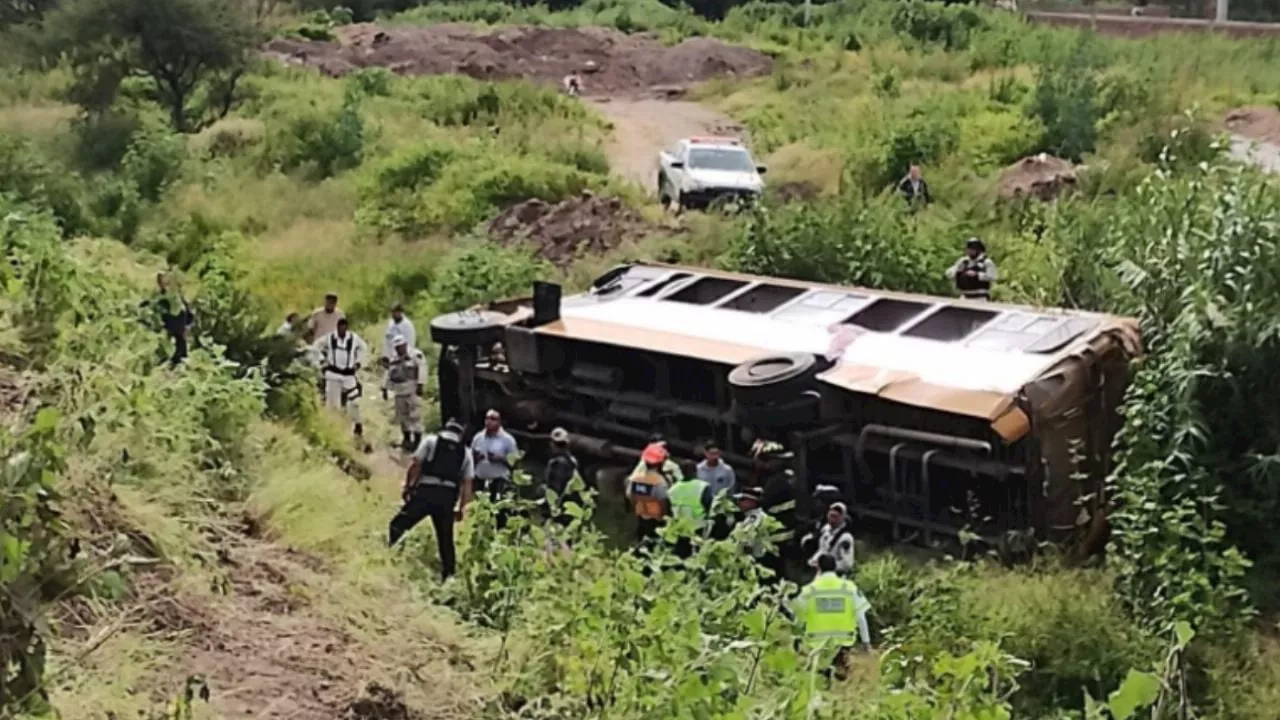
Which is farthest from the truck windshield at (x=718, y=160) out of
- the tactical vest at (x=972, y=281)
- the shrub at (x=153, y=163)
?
the tactical vest at (x=972, y=281)

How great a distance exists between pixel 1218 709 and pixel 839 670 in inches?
87.4

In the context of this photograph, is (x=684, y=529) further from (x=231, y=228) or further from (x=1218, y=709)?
(x=231, y=228)

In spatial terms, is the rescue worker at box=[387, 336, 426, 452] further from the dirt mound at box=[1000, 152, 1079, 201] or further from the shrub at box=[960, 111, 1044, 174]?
the shrub at box=[960, 111, 1044, 174]

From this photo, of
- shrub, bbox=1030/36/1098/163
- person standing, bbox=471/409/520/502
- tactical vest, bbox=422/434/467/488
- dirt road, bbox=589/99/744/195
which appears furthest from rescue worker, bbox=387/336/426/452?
shrub, bbox=1030/36/1098/163

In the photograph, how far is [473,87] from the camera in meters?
35.4

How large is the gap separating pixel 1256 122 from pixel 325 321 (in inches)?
713

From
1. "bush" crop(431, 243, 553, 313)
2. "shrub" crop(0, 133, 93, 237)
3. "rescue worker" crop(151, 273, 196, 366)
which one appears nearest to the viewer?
"rescue worker" crop(151, 273, 196, 366)

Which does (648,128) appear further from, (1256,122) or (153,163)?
(1256,122)

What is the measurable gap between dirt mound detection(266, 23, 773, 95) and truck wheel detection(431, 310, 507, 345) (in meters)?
28.1

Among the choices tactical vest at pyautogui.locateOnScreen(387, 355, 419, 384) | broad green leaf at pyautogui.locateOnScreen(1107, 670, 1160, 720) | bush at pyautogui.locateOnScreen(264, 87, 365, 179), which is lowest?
bush at pyautogui.locateOnScreen(264, 87, 365, 179)

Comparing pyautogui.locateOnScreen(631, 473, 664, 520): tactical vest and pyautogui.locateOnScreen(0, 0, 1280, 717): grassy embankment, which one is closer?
pyautogui.locateOnScreen(0, 0, 1280, 717): grassy embankment

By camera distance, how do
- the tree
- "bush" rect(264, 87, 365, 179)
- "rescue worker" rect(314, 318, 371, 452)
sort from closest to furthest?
"rescue worker" rect(314, 318, 371, 452) < "bush" rect(264, 87, 365, 179) < the tree

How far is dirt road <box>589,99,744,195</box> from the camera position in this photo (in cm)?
2972

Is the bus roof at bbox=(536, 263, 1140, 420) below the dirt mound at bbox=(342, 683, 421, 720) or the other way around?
below
